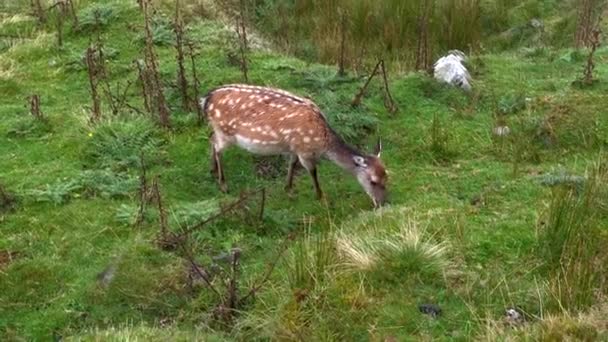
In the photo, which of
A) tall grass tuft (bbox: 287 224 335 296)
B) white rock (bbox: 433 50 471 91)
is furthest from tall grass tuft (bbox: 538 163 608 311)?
white rock (bbox: 433 50 471 91)

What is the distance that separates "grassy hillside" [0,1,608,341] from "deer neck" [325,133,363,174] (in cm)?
29

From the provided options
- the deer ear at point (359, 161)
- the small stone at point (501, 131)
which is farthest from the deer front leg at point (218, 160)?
the small stone at point (501, 131)

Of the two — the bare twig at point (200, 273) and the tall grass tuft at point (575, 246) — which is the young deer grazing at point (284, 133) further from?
the tall grass tuft at point (575, 246)

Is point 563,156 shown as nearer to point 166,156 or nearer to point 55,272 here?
point 166,156

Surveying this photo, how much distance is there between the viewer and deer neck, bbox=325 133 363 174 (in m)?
8.30

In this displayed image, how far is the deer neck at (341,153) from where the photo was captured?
8305 mm

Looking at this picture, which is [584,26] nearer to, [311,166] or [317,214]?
[311,166]

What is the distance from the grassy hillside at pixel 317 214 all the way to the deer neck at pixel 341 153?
29 centimetres

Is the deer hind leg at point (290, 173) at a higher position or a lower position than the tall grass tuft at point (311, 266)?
lower

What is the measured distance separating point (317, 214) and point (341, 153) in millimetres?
632

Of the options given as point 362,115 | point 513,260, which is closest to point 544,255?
point 513,260

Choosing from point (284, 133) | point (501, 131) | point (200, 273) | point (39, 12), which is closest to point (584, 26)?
point (501, 131)

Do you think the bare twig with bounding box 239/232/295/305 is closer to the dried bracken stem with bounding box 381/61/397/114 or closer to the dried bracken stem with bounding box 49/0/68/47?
the dried bracken stem with bounding box 381/61/397/114

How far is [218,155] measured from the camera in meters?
8.53
